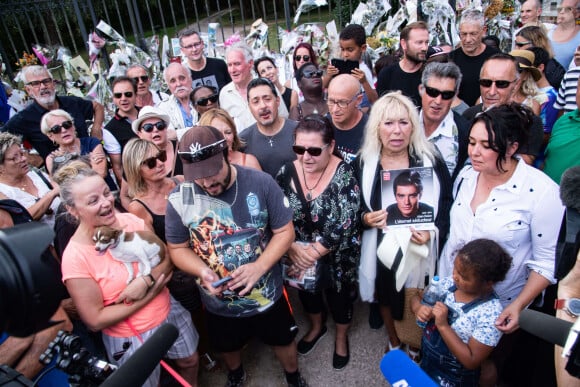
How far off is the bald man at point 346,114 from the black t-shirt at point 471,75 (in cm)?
175

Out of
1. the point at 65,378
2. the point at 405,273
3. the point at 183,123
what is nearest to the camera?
the point at 65,378

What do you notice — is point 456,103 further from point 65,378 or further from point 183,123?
point 65,378

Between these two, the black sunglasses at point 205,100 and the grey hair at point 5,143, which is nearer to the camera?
the grey hair at point 5,143

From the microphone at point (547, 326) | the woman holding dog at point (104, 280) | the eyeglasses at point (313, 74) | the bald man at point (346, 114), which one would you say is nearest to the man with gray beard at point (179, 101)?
the eyeglasses at point (313, 74)

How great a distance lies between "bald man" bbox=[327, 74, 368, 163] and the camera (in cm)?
294

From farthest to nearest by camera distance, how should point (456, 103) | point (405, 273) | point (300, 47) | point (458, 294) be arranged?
point (300, 47)
point (456, 103)
point (405, 273)
point (458, 294)

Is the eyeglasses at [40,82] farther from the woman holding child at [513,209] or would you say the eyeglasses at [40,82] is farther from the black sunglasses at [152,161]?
the woman holding child at [513,209]

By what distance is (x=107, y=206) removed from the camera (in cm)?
213

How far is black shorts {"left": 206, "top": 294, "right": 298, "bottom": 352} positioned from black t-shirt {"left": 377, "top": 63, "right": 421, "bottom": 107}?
2.68 m

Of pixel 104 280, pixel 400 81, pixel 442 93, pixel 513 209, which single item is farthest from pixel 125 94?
pixel 513 209

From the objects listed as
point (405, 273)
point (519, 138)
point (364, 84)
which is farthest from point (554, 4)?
point (405, 273)

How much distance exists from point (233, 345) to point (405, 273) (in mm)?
1295

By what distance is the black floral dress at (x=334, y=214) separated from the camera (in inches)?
98.1

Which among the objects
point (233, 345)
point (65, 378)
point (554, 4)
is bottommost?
point (233, 345)
